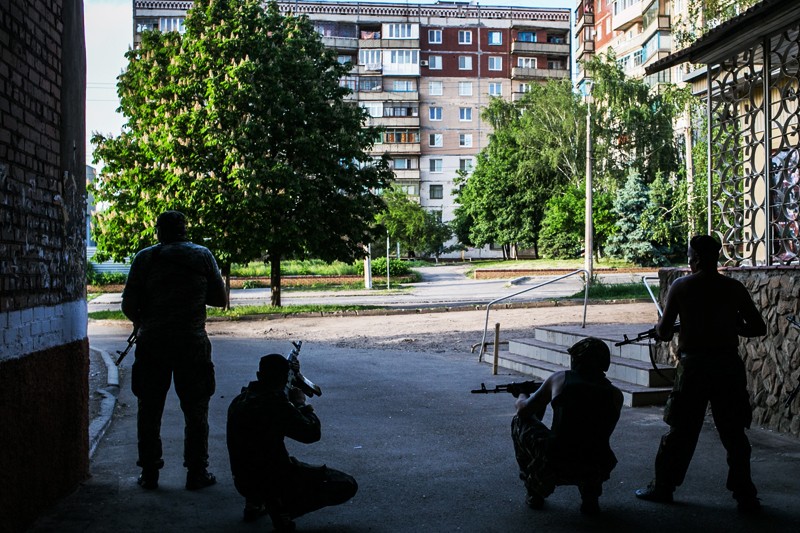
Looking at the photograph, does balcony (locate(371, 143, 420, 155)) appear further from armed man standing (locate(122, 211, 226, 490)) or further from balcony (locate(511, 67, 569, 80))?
armed man standing (locate(122, 211, 226, 490))

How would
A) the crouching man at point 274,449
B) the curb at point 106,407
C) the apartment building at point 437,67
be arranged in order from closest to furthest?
1. the crouching man at point 274,449
2. the curb at point 106,407
3. the apartment building at point 437,67

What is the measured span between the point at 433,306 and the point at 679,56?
1756 centimetres

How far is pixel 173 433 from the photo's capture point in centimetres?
817

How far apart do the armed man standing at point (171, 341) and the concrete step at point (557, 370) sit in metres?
4.23

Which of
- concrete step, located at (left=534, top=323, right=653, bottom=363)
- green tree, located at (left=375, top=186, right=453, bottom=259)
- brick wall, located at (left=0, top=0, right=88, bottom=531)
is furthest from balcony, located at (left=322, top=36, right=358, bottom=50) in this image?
brick wall, located at (left=0, top=0, right=88, bottom=531)

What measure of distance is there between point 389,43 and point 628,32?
21593 millimetres

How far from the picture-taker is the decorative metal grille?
814 cm

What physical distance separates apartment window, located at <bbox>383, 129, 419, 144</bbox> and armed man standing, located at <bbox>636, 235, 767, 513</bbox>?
221 feet

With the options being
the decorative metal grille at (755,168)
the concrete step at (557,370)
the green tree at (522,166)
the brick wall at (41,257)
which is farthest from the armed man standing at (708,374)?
the green tree at (522,166)

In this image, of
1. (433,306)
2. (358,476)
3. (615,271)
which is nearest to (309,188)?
(433,306)

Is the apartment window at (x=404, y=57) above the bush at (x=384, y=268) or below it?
above

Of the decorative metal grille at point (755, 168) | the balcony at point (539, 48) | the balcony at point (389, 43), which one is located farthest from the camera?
the balcony at point (539, 48)

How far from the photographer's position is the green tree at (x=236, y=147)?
23.4m

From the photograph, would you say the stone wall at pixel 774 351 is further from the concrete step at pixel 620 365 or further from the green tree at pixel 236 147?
the green tree at pixel 236 147
